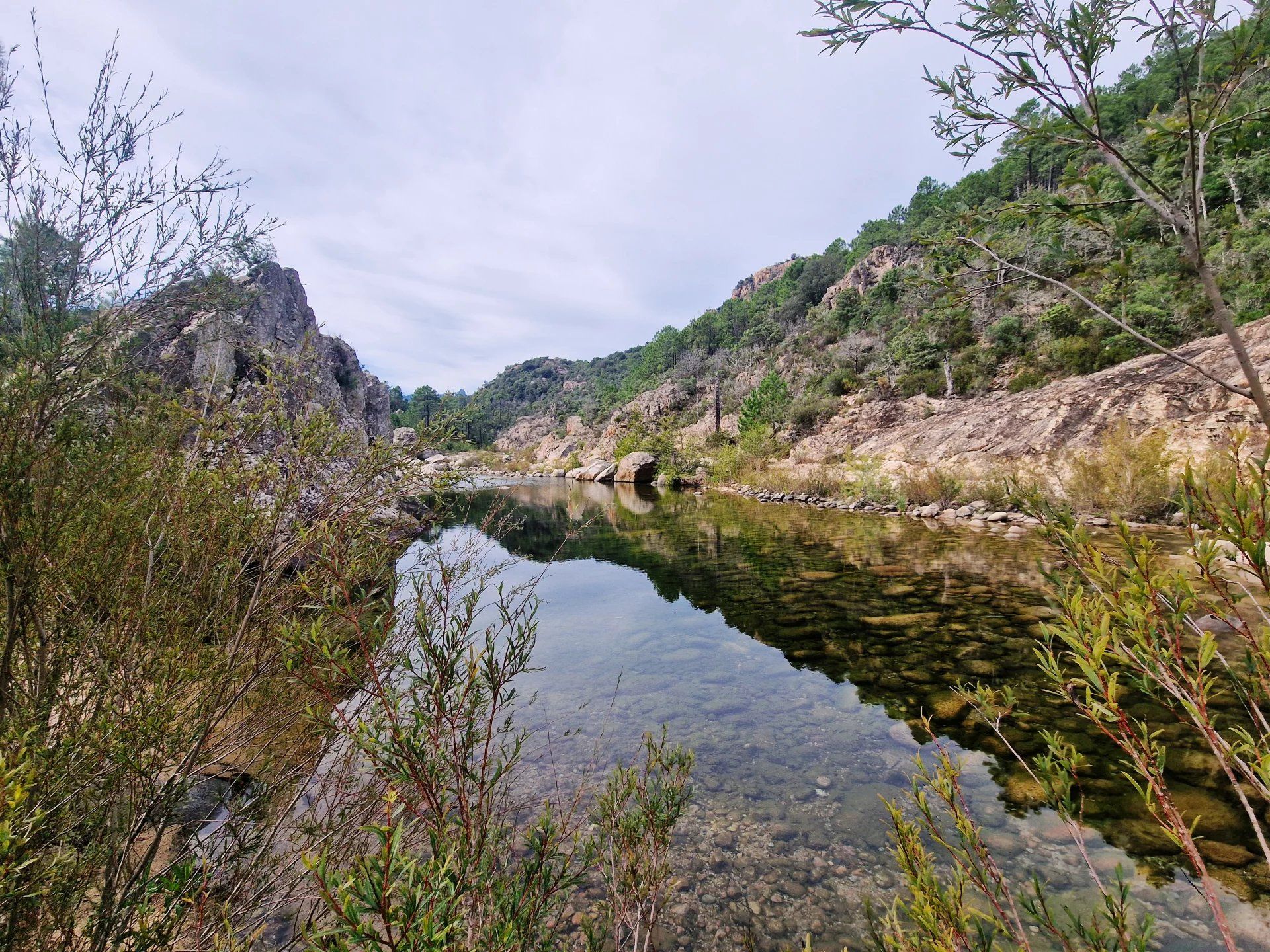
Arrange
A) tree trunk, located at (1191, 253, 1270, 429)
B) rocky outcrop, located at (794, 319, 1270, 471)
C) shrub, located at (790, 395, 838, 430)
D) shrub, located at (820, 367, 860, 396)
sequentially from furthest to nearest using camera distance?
shrub, located at (820, 367, 860, 396) → shrub, located at (790, 395, 838, 430) → rocky outcrop, located at (794, 319, 1270, 471) → tree trunk, located at (1191, 253, 1270, 429)

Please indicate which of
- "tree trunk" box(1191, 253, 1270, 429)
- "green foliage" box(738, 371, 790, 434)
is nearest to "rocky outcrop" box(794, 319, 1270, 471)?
"tree trunk" box(1191, 253, 1270, 429)

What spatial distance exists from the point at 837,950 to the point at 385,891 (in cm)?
262

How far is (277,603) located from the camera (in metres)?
2.52

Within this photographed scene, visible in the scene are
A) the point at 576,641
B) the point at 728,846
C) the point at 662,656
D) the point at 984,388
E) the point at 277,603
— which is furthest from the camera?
the point at 984,388

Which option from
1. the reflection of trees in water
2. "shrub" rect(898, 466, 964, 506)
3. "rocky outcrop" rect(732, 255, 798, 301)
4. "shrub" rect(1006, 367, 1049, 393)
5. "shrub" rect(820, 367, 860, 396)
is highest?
"rocky outcrop" rect(732, 255, 798, 301)

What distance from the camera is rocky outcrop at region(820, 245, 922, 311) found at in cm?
5316

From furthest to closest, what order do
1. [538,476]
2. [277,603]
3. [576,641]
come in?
[538,476]
[576,641]
[277,603]

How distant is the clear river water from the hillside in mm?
1330

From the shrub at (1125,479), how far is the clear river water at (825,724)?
2743 mm

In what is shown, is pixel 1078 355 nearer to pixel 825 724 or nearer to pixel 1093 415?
pixel 1093 415

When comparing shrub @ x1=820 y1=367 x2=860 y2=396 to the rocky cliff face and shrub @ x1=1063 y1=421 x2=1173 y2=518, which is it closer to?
shrub @ x1=1063 y1=421 x2=1173 y2=518

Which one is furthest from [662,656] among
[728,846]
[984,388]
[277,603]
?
[984,388]

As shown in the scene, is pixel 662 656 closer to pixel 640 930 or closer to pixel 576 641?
pixel 576 641

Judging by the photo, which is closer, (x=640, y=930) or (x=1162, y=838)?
(x=640, y=930)
